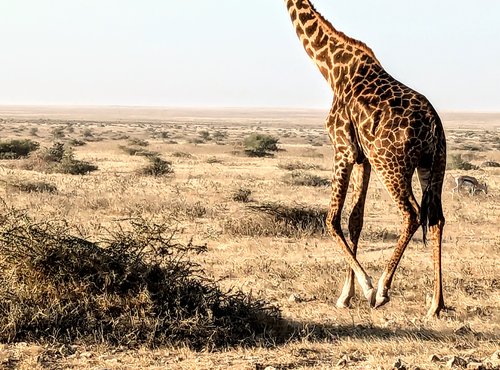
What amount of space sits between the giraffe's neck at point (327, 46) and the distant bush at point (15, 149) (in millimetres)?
24473

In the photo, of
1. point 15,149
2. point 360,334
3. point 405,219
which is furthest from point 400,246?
point 15,149

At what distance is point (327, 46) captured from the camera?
8.50m

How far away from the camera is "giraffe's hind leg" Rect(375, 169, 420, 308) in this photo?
7430 millimetres

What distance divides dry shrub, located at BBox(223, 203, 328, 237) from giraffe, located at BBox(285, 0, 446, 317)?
15.7 ft

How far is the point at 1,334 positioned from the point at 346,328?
330 cm

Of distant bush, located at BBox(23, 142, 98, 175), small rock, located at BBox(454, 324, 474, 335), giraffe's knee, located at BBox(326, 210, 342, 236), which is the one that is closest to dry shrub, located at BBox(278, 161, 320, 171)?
distant bush, located at BBox(23, 142, 98, 175)

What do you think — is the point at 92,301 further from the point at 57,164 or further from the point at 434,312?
the point at 57,164

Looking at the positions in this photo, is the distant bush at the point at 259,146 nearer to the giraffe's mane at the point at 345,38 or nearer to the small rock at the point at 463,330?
the giraffe's mane at the point at 345,38

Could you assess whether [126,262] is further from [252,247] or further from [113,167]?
[113,167]

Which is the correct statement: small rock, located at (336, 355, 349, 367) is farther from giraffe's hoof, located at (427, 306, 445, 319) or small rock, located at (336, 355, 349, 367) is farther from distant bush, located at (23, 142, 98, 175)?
distant bush, located at (23, 142, 98, 175)

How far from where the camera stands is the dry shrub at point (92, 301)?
620cm

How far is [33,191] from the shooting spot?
1758 centimetres

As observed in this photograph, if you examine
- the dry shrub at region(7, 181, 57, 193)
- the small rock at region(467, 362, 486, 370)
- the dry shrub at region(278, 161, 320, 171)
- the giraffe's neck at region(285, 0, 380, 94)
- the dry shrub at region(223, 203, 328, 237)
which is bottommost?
the dry shrub at region(278, 161, 320, 171)

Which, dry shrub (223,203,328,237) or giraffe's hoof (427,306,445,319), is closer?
giraffe's hoof (427,306,445,319)
